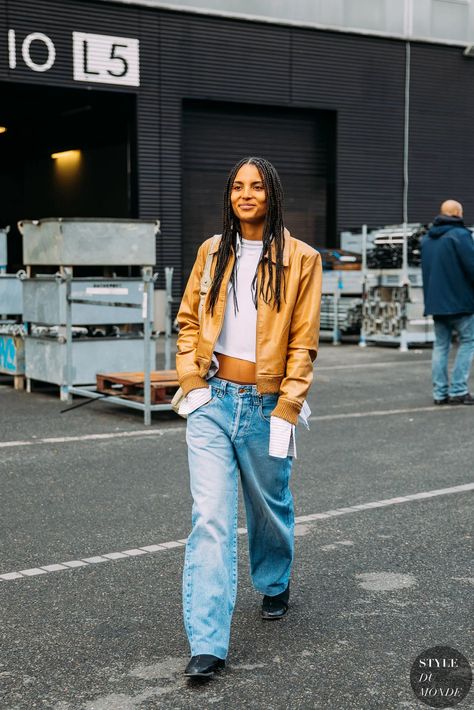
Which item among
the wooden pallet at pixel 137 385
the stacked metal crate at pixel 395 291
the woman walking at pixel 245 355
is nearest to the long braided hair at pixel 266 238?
the woman walking at pixel 245 355

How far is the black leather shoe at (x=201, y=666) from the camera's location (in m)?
3.99

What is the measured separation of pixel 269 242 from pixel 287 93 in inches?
744

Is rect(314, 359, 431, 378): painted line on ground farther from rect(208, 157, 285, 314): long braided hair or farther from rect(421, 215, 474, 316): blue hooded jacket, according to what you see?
rect(208, 157, 285, 314): long braided hair

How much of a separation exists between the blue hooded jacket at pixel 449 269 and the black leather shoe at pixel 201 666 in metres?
7.92

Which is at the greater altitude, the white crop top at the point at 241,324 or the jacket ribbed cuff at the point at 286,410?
the white crop top at the point at 241,324

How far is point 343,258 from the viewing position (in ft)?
66.5

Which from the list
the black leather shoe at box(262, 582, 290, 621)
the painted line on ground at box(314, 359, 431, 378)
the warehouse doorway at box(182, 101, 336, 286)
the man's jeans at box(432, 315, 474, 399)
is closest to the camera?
the black leather shoe at box(262, 582, 290, 621)

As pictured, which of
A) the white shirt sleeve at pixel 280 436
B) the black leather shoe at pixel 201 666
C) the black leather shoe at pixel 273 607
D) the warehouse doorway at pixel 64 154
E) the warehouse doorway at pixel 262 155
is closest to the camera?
the black leather shoe at pixel 201 666

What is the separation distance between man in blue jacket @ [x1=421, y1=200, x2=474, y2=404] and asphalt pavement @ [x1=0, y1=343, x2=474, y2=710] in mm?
1573

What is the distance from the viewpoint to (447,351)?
11.6 meters

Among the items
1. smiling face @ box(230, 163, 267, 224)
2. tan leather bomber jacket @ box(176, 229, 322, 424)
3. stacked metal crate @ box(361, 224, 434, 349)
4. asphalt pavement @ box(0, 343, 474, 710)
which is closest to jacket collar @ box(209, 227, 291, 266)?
tan leather bomber jacket @ box(176, 229, 322, 424)

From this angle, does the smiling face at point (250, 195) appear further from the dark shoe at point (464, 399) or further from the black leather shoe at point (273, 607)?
the dark shoe at point (464, 399)

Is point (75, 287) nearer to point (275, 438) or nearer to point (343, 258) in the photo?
point (275, 438)

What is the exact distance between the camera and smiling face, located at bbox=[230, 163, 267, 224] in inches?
171
